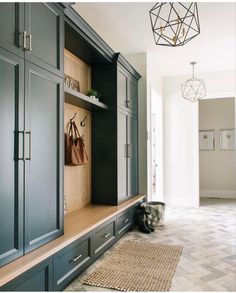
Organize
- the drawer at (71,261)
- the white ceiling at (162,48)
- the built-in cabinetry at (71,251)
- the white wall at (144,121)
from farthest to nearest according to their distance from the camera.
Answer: the white wall at (144,121), the white ceiling at (162,48), the drawer at (71,261), the built-in cabinetry at (71,251)

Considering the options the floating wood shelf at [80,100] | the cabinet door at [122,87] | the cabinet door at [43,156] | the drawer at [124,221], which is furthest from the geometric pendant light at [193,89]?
the cabinet door at [43,156]

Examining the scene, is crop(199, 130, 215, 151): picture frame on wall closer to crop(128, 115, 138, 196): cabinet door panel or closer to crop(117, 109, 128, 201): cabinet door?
crop(128, 115, 138, 196): cabinet door panel

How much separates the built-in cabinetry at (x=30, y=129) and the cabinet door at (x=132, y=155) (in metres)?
2.04

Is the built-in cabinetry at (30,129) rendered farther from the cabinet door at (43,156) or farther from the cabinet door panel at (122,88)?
the cabinet door panel at (122,88)

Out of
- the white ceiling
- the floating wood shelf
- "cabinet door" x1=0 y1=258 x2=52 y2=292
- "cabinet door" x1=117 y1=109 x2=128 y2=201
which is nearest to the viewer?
"cabinet door" x1=0 y1=258 x2=52 y2=292

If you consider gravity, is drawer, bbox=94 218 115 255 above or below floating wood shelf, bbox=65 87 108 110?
below

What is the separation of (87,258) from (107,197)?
1.23m

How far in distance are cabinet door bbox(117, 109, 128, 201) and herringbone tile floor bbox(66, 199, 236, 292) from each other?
0.61 m

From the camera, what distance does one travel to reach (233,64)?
563cm

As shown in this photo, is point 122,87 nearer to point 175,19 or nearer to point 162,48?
point 175,19

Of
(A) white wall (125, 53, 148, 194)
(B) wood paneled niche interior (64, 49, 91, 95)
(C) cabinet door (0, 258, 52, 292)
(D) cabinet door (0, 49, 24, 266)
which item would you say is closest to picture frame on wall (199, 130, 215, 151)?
(A) white wall (125, 53, 148, 194)

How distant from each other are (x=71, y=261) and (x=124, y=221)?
1531 mm

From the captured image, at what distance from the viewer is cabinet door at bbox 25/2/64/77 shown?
202cm

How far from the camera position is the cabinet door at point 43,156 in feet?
6.41
